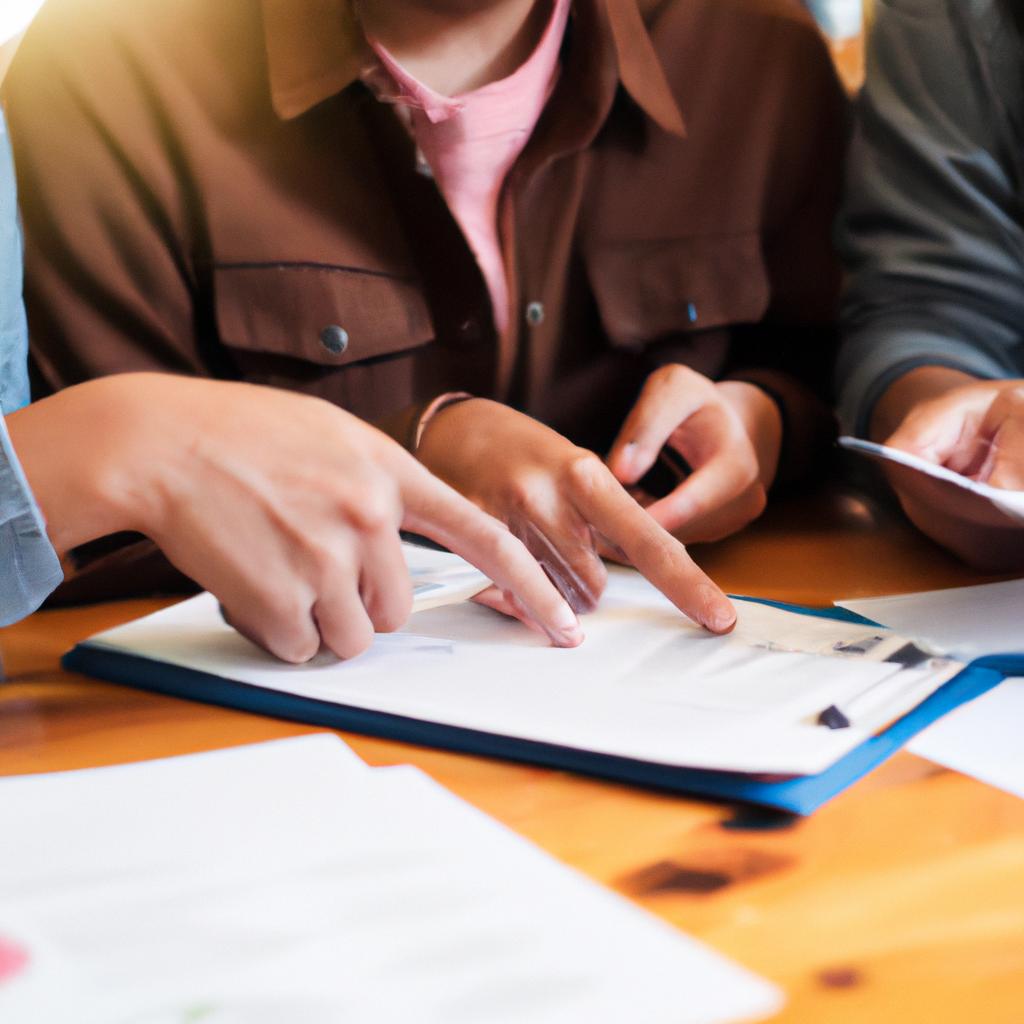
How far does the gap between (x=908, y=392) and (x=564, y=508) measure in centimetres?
31

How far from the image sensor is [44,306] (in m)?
0.64

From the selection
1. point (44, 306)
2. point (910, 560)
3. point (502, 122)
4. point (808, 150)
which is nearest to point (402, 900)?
point (910, 560)

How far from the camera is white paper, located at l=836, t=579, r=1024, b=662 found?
40 centimetres

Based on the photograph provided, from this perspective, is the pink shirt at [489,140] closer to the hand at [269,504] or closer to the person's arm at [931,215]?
the person's arm at [931,215]

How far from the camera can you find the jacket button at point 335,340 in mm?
704

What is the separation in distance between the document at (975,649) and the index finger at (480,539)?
14 cm

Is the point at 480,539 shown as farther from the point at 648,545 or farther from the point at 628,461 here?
the point at 628,461

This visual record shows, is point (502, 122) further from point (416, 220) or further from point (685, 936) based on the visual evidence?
point (685, 936)

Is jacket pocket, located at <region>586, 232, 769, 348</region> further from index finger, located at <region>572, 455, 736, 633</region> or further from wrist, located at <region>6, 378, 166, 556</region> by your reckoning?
wrist, located at <region>6, 378, 166, 556</region>

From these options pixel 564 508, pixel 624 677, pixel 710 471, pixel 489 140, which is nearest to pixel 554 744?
pixel 624 677

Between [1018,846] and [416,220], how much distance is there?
0.57m

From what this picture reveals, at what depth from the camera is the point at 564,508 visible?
476mm

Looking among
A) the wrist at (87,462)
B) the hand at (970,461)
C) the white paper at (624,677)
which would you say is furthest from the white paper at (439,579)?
the hand at (970,461)

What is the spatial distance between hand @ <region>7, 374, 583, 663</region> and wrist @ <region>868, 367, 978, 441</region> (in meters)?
0.37
